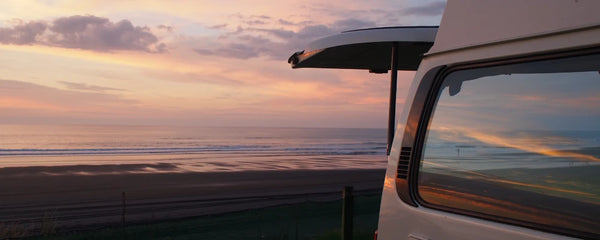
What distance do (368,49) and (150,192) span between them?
1896cm

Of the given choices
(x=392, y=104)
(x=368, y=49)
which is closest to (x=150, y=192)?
(x=392, y=104)

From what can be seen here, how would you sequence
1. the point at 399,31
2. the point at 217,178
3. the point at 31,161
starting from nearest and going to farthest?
the point at 399,31 < the point at 217,178 < the point at 31,161

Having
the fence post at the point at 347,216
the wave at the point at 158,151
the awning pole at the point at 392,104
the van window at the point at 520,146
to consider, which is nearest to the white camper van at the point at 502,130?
the van window at the point at 520,146

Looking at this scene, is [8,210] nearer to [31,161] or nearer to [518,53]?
[518,53]

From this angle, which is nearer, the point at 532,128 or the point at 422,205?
the point at 532,128

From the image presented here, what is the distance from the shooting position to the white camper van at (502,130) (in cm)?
182

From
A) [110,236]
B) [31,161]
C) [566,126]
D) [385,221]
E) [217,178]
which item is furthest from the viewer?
[31,161]

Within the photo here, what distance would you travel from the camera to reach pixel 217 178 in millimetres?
26938

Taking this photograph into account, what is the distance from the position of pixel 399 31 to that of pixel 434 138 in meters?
0.91

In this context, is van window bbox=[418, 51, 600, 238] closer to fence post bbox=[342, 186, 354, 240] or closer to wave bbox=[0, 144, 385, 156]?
fence post bbox=[342, 186, 354, 240]

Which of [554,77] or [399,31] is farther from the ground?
[399,31]

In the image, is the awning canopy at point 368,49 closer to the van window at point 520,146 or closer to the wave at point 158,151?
the van window at point 520,146

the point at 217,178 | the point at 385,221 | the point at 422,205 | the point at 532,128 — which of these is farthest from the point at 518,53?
the point at 217,178

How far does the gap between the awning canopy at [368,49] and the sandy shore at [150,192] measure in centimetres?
1093
